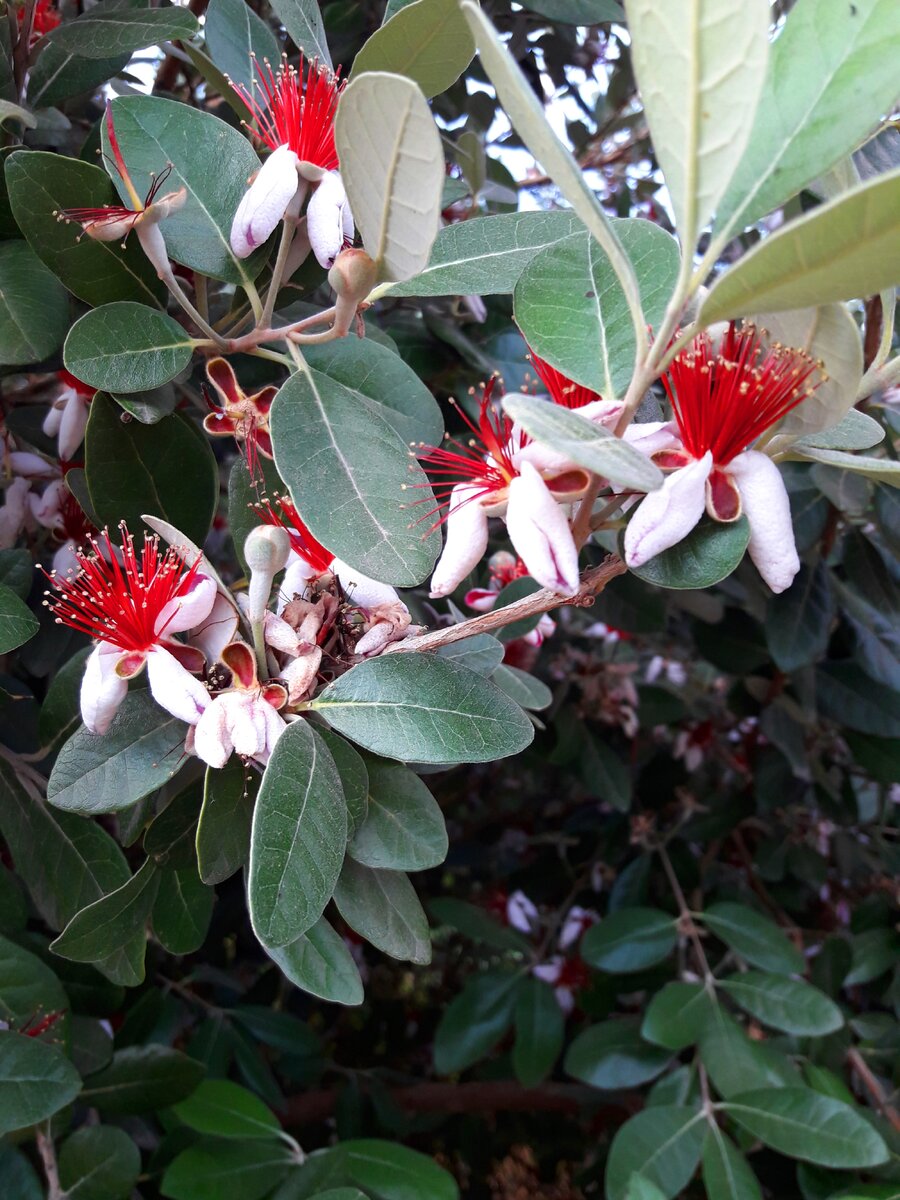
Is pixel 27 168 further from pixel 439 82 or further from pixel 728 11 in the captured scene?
pixel 728 11

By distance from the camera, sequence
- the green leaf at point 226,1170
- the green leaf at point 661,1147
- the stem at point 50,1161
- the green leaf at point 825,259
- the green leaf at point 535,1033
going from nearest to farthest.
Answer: the green leaf at point 825,259 → the stem at point 50,1161 → the green leaf at point 226,1170 → the green leaf at point 661,1147 → the green leaf at point 535,1033

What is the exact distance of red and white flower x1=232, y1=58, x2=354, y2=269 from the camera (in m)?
0.74

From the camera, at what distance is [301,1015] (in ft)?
6.97

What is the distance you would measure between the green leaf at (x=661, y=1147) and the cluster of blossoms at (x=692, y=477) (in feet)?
3.08

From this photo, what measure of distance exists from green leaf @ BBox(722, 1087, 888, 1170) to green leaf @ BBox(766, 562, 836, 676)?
0.55m

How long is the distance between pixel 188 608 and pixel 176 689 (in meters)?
0.06

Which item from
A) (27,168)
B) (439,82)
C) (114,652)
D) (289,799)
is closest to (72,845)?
(114,652)

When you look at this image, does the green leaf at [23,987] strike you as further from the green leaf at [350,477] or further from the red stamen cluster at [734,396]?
the red stamen cluster at [734,396]

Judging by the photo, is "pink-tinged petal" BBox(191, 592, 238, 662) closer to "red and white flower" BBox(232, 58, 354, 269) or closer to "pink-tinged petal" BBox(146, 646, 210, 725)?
"pink-tinged petal" BBox(146, 646, 210, 725)

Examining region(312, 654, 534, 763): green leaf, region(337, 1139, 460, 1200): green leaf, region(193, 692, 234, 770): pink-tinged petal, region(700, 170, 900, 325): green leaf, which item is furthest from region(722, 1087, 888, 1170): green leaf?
region(700, 170, 900, 325): green leaf

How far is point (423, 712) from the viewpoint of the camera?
0.63 m

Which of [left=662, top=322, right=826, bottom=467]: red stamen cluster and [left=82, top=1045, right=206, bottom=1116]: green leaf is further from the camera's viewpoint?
[left=82, top=1045, right=206, bottom=1116]: green leaf

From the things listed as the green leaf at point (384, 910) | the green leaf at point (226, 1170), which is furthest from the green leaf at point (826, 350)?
the green leaf at point (226, 1170)

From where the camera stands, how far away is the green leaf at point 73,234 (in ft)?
2.40
